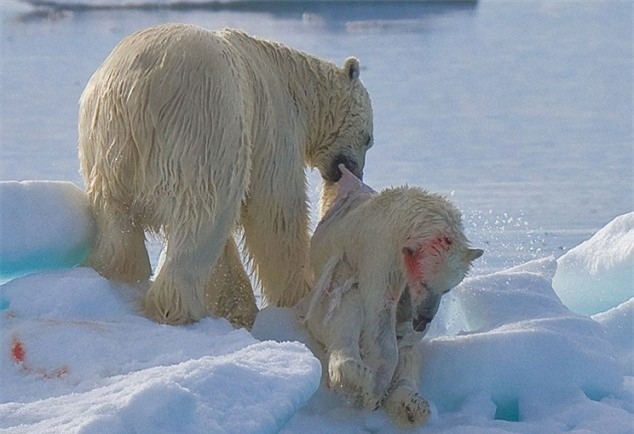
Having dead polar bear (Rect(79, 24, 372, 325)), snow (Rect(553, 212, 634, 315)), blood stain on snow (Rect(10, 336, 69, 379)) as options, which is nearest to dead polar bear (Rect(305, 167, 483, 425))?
dead polar bear (Rect(79, 24, 372, 325))

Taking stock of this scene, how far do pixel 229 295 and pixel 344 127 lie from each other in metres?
0.86

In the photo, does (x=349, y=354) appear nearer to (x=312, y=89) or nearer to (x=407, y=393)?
(x=407, y=393)

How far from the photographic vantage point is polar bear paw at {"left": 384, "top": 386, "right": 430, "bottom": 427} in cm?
386

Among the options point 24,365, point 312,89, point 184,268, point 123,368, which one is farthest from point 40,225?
point 312,89

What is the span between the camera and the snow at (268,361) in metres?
3.26

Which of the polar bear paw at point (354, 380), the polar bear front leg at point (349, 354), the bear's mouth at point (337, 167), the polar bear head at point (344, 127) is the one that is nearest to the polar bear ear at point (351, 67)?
the polar bear head at point (344, 127)

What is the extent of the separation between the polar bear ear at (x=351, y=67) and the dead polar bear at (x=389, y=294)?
38.8 inches

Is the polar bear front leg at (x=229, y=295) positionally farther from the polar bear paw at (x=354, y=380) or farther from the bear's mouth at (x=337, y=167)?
the polar bear paw at (x=354, y=380)

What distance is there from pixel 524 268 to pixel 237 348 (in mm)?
1947

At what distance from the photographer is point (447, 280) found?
4098 mm

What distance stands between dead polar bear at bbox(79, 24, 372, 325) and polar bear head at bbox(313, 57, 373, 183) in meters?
0.15

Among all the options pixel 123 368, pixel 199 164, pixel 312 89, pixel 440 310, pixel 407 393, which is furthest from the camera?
pixel 312 89

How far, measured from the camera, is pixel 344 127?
5.17 m

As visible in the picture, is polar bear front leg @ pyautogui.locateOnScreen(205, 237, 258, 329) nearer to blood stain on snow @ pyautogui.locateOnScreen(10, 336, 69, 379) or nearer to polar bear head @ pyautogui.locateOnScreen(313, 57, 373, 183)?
polar bear head @ pyautogui.locateOnScreen(313, 57, 373, 183)
